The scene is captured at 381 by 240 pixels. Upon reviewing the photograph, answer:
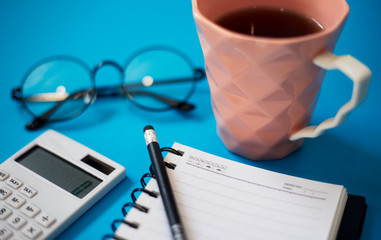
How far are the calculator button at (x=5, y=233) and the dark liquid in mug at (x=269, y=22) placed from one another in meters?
0.37

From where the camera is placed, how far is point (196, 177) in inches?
20.3

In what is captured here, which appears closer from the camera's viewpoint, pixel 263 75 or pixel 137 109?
pixel 263 75

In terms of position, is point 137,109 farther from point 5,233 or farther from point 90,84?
point 5,233

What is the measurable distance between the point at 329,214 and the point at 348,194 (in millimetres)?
70

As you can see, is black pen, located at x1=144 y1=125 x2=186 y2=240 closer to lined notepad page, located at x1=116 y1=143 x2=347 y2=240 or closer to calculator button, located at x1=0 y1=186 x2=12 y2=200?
lined notepad page, located at x1=116 y1=143 x2=347 y2=240

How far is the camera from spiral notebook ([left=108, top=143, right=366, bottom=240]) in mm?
456

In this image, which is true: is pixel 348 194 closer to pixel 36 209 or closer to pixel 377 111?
pixel 377 111

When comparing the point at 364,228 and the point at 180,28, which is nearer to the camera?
the point at 364,228

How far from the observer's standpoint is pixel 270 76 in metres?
0.45

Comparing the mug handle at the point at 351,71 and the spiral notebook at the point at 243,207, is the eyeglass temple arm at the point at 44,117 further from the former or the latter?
the mug handle at the point at 351,71

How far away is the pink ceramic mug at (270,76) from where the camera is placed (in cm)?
42

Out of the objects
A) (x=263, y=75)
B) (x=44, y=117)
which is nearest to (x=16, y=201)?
(x=44, y=117)

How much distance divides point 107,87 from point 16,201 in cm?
27

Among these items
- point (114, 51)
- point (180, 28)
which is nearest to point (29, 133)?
point (114, 51)
